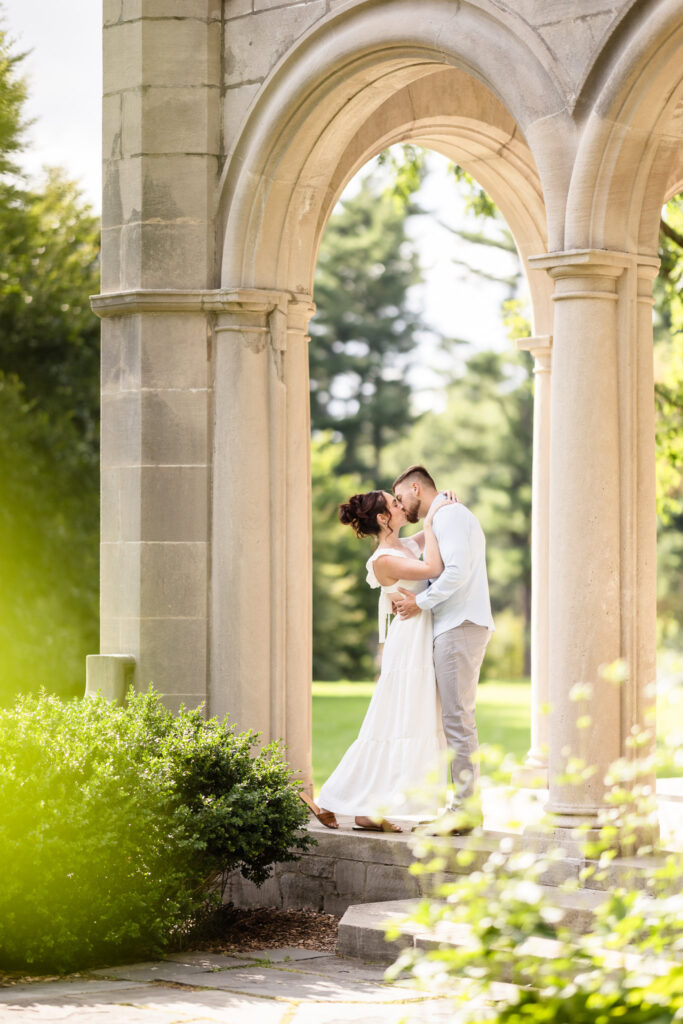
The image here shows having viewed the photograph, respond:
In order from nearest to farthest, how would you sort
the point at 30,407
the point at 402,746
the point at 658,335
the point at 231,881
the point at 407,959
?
1. the point at 407,959
2. the point at 402,746
3. the point at 231,881
4. the point at 30,407
5. the point at 658,335

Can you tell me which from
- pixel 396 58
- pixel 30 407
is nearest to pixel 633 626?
pixel 396 58

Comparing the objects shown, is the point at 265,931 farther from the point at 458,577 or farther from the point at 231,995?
the point at 458,577

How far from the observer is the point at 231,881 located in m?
7.68

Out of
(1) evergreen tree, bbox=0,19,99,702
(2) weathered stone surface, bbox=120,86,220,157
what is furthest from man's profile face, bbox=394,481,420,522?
(1) evergreen tree, bbox=0,19,99,702

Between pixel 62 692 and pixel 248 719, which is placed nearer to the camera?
pixel 248 719

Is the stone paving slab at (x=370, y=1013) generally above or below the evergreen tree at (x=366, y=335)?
below

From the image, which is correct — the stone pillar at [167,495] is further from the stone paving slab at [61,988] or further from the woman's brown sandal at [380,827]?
the stone paving slab at [61,988]

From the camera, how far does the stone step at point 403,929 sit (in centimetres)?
570

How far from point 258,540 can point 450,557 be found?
55.5 inches

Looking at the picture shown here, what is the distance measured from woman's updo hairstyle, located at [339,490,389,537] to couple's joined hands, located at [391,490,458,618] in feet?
0.70

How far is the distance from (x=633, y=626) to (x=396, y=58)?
3.05 metres

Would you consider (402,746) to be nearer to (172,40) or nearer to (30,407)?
(172,40)

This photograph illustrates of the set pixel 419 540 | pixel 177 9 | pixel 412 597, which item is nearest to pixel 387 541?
pixel 412 597

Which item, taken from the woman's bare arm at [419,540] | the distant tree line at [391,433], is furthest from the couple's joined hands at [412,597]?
the distant tree line at [391,433]
